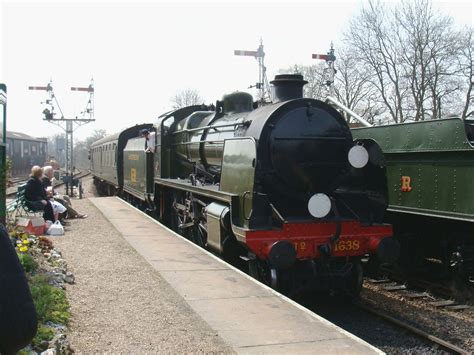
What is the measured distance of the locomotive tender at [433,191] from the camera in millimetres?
7273

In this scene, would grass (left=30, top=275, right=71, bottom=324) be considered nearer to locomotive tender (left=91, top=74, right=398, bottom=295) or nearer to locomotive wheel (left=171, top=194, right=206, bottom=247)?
locomotive tender (left=91, top=74, right=398, bottom=295)

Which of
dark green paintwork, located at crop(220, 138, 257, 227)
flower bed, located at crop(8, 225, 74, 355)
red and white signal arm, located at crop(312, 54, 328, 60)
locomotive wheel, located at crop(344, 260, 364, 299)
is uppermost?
red and white signal arm, located at crop(312, 54, 328, 60)

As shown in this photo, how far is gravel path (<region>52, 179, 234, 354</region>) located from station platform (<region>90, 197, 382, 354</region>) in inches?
6.5

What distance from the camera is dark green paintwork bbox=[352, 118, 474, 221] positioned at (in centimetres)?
719

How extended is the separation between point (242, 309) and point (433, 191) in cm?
386

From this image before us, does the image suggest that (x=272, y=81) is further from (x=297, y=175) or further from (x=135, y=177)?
(x=135, y=177)

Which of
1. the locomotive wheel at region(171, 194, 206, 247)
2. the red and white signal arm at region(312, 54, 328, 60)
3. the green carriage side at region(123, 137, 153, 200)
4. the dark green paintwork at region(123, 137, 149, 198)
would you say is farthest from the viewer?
the red and white signal arm at region(312, 54, 328, 60)

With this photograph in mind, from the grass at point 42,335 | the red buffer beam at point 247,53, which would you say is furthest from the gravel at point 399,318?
the red buffer beam at point 247,53

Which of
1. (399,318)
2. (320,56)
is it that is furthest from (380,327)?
(320,56)

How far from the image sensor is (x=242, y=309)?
220 inches

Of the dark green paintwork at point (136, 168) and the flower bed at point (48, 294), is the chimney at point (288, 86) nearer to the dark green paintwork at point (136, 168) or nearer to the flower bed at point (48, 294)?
the flower bed at point (48, 294)

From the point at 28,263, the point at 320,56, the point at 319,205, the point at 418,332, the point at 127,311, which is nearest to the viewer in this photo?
the point at 127,311

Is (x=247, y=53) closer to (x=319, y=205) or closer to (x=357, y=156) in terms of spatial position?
(x=357, y=156)

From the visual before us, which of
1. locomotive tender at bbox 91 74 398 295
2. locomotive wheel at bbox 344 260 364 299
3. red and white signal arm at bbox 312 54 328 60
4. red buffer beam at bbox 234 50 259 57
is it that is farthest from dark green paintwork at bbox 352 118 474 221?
red buffer beam at bbox 234 50 259 57
